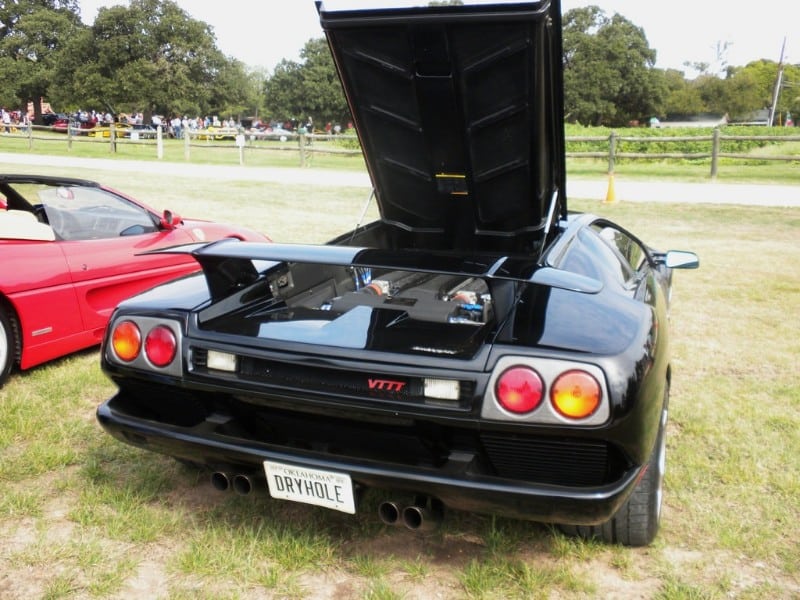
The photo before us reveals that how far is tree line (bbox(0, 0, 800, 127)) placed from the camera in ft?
163

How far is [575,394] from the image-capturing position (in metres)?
1.95

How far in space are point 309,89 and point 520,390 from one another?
69706 millimetres

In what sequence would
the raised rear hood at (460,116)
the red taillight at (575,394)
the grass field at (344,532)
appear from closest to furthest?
the red taillight at (575,394) < the grass field at (344,532) < the raised rear hood at (460,116)

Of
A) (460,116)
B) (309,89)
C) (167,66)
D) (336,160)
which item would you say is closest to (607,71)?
(309,89)

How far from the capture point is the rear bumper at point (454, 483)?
1.98m

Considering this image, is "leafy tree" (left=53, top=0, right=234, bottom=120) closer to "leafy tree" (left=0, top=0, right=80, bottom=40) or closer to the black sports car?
"leafy tree" (left=0, top=0, right=80, bottom=40)

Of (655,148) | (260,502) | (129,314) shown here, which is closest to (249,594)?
(260,502)

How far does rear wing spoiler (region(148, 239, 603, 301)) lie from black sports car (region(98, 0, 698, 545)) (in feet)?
0.04

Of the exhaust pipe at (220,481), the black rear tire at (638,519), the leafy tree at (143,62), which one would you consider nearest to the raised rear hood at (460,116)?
the black rear tire at (638,519)

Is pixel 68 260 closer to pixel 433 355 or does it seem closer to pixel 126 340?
pixel 126 340

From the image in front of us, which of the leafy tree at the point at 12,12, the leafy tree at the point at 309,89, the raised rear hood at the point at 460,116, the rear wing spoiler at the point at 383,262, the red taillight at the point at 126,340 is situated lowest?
the red taillight at the point at 126,340

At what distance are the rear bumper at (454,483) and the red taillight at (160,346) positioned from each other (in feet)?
0.87

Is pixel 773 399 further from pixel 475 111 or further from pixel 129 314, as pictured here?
pixel 129 314

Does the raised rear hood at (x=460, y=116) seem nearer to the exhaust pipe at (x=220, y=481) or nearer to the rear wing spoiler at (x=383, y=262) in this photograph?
the rear wing spoiler at (x=383, y=262)
